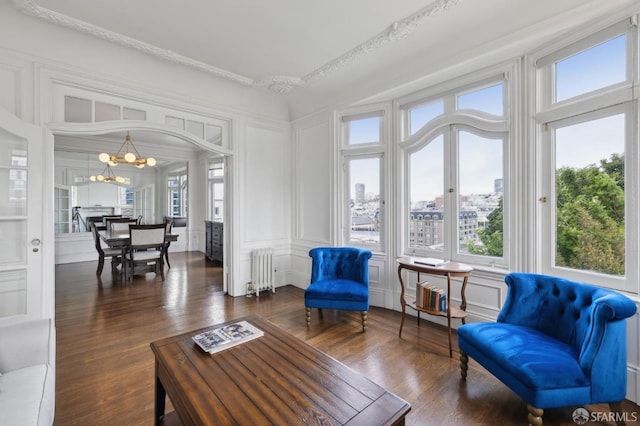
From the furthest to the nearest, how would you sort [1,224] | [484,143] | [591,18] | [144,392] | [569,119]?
[484,143] < [1,224] < [569,119] < [591,18] < [144,392]

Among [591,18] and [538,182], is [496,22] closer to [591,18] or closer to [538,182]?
[591,18]

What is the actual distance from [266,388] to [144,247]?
4865 millimetres

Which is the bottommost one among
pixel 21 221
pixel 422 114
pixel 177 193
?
pixel 21 221

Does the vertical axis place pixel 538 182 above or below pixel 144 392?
above

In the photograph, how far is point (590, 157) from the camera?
7.77 feet

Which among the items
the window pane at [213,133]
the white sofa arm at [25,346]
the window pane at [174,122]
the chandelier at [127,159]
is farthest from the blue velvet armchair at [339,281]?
the chandelier at [127,159]

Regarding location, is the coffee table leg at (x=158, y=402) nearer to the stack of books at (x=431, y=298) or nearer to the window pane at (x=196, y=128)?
the stack of books at (x=431, y=298)

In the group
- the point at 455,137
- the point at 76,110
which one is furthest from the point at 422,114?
the point at 76,110

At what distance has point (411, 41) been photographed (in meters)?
3.01

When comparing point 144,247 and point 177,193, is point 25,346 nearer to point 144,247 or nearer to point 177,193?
point 144,247

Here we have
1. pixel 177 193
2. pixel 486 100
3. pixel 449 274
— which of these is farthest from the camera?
pixel 177 193

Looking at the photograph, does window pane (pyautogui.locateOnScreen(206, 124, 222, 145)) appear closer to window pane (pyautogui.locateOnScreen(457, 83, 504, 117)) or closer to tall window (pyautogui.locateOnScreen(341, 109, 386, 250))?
tall window (pyautogui.locateOnScreen(341, 109, 386, 250))

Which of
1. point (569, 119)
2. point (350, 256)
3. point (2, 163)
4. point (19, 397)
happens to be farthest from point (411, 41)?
point (2, 163)

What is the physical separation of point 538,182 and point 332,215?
248cm
